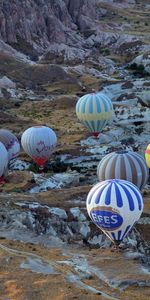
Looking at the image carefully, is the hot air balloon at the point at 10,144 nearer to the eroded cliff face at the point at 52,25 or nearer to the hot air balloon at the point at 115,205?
the hot air balloon at the point at 115,205

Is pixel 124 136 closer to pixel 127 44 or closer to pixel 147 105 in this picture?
pixel 147 105

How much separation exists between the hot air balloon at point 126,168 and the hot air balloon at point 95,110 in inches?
802

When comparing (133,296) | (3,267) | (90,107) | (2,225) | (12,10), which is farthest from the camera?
(12,10)

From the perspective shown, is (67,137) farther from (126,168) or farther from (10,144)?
(126,168)

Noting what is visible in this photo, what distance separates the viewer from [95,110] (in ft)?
200

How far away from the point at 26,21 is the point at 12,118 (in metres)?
50.3

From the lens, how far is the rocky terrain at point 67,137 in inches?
1069

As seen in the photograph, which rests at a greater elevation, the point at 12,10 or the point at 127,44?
the point at 12,10

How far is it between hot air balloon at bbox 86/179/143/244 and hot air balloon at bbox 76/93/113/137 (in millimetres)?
30117

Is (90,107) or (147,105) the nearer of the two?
(90,107)

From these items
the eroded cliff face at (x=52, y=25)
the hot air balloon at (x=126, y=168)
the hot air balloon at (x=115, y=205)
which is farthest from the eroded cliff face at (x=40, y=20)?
A: the hot air balloon at (x=115, y=205)

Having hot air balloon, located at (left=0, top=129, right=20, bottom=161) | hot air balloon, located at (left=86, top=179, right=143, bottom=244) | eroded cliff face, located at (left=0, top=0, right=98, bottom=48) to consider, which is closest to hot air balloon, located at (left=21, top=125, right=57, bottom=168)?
hot air balloon, located at (left=0, top=129, right=20, bottom=161)

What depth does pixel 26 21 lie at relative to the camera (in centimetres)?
11888

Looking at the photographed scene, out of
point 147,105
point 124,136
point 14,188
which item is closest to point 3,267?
point 14,188
